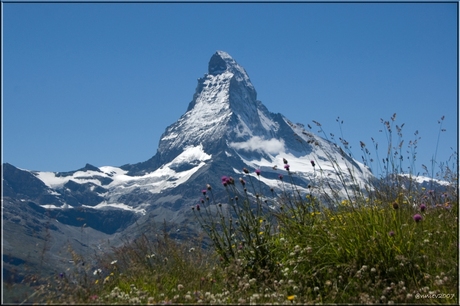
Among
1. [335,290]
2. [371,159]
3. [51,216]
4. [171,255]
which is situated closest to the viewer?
[335,290]

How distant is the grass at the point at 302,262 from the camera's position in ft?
19.9

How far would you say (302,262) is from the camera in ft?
22.9

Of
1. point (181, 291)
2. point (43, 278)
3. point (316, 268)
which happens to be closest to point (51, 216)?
point (43, 278)

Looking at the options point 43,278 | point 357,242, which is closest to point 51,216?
point 43,278

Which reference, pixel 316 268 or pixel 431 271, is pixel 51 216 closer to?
pixel 316 268

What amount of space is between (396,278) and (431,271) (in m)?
0.42

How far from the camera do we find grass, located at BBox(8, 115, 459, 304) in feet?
19.9

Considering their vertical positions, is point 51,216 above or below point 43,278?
above

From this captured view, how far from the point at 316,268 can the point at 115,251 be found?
328 centimetres

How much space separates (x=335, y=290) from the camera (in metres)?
6.21

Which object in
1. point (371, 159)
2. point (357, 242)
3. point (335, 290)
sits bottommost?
point (335, 290)

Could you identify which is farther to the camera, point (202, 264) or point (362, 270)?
point (202, 264)

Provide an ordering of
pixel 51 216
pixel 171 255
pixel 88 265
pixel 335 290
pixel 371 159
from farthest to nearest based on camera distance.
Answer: pixel 371 159, pixel 171 255, pixel 88 265, pixel 51 216, pixel 335 290

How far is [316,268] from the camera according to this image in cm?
684
